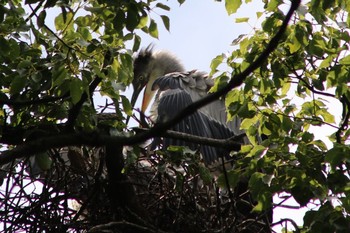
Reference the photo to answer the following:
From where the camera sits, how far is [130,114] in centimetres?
337

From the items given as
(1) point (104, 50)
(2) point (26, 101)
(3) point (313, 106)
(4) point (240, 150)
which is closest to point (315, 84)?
(3) point (313, 106)

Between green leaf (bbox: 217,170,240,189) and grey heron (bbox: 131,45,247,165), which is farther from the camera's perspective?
grey heron (bbox: 131,45,247,165)

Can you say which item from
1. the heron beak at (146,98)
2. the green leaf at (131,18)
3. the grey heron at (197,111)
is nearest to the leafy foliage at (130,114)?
the green leaf at (131,18)

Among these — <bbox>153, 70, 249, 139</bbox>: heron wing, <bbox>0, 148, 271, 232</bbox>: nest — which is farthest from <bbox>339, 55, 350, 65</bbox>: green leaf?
<bbox>153, 70, 249, 139</bbox>: heron wing

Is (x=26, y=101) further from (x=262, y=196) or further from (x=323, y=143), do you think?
(x=323, y=143)

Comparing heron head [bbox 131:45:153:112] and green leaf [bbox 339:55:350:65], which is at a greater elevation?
heron head [bbox 131:45:153:112]

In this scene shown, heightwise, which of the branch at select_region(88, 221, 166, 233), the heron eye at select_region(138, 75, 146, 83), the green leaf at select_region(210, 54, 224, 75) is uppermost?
the heron eye at select_region(138, 75, 146, 83)

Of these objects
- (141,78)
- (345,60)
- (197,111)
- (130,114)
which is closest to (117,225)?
(130,114)

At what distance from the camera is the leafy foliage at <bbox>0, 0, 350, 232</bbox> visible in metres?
3.18

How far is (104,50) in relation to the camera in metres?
3.22

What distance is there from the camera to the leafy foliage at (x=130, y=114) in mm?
3180

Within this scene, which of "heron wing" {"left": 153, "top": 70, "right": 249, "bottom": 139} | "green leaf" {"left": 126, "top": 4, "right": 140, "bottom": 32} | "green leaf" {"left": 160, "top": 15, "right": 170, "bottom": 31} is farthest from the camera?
"heron wing" {"left": 153, "top": 70, "right": 249, "bottom": 139}

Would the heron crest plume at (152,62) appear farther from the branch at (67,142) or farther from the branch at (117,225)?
the branch at (67,142)

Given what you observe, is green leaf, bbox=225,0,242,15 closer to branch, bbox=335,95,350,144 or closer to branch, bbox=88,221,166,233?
branch, bbox=335,95,350,144
